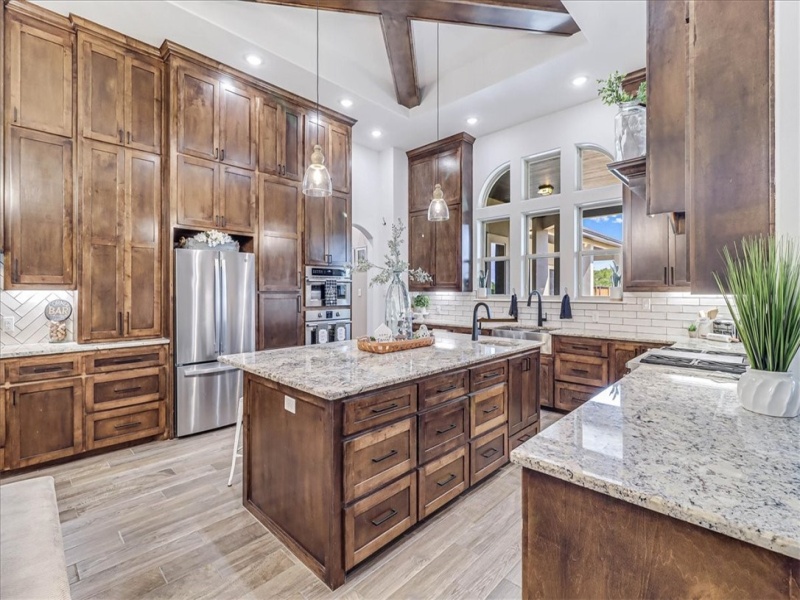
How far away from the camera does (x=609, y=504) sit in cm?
83

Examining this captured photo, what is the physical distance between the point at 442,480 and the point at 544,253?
354cm

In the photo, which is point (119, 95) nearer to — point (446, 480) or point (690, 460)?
point (446, 480)

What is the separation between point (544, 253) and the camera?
4992 millimetres

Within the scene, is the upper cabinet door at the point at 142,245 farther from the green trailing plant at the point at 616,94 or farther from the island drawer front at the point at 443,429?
the green trailing plant at the point at 616,94

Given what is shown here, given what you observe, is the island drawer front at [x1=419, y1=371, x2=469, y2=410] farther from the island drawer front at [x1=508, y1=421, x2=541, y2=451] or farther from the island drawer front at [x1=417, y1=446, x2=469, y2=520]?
the island drawer front at [x1=508, y1=421, x2=541, y2=451]

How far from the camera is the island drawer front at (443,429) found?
84.4 inches

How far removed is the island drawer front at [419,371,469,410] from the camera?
84.0 inches

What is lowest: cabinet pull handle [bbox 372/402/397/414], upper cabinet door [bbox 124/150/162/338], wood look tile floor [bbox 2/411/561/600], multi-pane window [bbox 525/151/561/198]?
wood look tile floor [bbox 2/411/561/600]

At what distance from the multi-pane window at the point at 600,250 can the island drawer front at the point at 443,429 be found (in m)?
2.92

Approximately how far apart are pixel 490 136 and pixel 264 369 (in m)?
4.66

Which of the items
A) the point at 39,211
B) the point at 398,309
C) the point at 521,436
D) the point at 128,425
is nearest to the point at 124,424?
the point at 128,425

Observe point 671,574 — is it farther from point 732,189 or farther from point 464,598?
point 464,598

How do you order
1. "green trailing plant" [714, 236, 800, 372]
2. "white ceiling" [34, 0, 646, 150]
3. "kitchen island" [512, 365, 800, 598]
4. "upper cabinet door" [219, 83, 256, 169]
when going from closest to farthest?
"kitchen island" [512, 365, 800, 598] → "green trailing plant" [714, 236, 800, 372] → "white ceiling" [34, 0, 646, 150] → "upper cabinet door" [219, 83, 256, 169]

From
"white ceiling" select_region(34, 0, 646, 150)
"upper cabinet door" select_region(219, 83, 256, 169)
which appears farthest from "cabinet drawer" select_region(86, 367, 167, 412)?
"white ceiling" select_region(34, 0, 646, 150)
